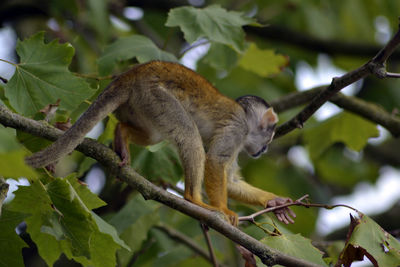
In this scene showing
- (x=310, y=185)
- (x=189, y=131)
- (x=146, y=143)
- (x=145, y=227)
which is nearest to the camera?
(x=189, y=131)

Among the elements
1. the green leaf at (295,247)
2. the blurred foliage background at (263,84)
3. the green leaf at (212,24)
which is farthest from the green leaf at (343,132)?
the green leaf at (295,247)

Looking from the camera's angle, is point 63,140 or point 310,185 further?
point 310,185

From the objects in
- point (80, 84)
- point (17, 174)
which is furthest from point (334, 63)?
point (17, 174)

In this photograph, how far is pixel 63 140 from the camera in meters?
3.26

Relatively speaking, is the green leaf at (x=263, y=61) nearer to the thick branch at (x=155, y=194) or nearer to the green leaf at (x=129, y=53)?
the green leaf at (x=129, y=53)

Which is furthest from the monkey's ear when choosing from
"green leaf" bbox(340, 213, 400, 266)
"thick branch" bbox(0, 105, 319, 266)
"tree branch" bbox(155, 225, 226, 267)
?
"thick branch" bbox(0, 105, 319, 266)

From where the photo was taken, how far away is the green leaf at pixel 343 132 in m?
5.29

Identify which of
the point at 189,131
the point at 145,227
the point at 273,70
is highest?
the point at 273,70

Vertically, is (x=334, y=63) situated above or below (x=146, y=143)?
above

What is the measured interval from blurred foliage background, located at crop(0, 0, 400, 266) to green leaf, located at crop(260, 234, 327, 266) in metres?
1.50

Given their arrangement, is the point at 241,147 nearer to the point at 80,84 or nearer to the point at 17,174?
the point at 80,84

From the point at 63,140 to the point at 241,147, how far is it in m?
1.94

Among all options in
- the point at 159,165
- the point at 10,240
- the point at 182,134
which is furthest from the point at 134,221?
the point at 10,240

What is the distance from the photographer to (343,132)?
545cm
